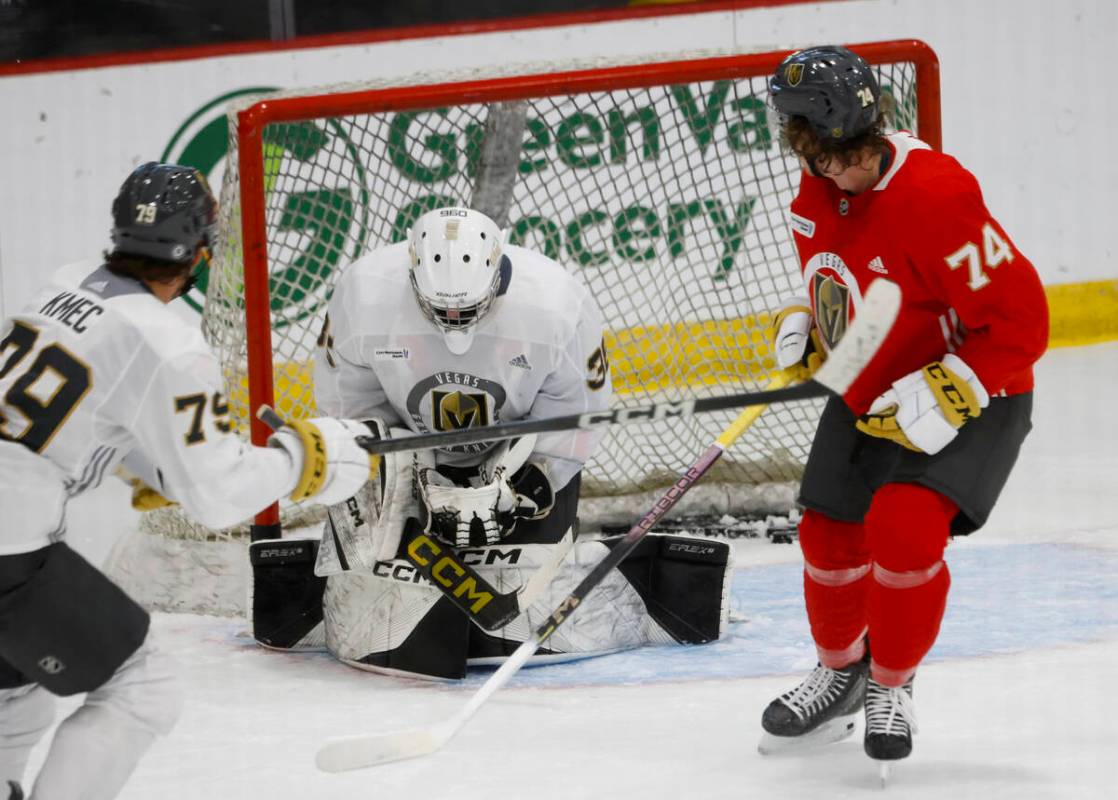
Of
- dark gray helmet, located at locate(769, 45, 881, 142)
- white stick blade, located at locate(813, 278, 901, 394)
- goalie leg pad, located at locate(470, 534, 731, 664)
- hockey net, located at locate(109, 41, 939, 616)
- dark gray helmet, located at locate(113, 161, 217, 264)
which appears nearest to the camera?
dark gray helmet, located at locate(113, 161, 217, 264)

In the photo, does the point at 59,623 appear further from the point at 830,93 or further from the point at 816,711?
the point at 830,93

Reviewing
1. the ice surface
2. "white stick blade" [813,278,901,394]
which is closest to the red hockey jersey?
"white stick blade" [813,278,901,394]

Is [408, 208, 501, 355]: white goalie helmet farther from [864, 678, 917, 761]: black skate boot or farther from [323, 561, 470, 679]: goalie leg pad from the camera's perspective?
[864, 678, 917, 761]: black skate boot

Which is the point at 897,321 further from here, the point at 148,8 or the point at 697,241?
the point at 148,8

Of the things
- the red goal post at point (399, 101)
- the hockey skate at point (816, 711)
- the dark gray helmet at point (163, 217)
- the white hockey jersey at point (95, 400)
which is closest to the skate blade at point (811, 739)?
the hockey skate at point (816, 711)

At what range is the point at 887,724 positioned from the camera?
2273 mm

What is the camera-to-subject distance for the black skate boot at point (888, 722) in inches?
88.8

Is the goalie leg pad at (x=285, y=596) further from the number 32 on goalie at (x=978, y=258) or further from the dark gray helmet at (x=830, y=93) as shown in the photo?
the number 32 on goalie at (x=978, y=258)

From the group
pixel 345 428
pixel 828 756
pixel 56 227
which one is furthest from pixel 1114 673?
pixel 56 227

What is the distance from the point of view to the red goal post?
10.9 feet

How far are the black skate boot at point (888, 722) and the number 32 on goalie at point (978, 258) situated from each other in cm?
59

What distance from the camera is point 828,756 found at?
246 cm

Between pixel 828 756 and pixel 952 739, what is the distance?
0.66 ft

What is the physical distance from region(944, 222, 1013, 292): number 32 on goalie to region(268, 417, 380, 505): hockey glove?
86cm
